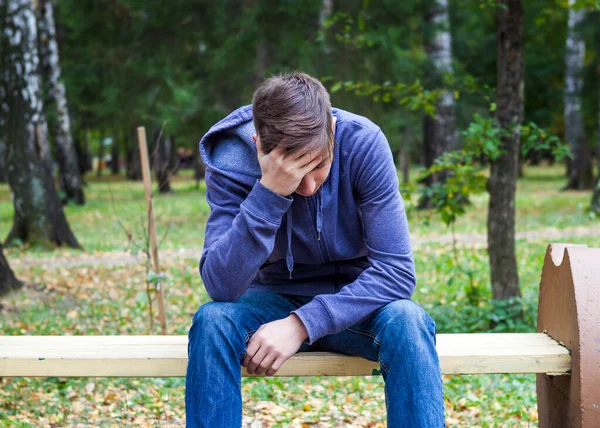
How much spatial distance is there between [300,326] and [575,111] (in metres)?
20.6

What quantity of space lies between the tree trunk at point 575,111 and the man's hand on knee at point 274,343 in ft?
62.6

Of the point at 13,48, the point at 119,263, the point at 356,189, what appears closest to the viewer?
the point at 356,189

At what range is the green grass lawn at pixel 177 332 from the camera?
378 centimetres

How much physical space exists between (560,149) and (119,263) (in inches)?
221

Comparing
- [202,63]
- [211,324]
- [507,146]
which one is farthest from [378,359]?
[202,63]

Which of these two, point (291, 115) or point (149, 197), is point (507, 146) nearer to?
point (149, 197)

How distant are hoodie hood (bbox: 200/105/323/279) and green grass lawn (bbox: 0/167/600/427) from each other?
1441 millimetres

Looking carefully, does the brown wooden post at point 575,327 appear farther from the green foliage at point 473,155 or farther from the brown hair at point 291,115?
the green foliage at point 473,155

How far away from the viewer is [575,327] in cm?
254

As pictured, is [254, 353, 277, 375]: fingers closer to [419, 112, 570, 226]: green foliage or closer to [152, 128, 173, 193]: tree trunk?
[152, 128, 173, 193]: tree trunk

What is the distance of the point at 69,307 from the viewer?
6.51 metres

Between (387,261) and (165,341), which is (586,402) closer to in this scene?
(387,261)

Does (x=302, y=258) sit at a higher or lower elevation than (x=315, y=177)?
lower

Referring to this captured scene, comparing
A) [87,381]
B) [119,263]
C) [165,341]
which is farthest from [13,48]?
[165,341]
